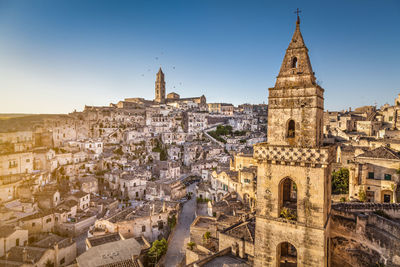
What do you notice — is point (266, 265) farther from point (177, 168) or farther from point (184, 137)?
point (184, 137)

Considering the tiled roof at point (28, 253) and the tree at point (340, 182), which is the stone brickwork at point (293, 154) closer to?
the tree at point (340, 182)

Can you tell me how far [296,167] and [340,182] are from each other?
66.0 feet

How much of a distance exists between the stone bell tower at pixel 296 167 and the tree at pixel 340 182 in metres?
17.6

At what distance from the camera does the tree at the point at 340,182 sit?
24972mm

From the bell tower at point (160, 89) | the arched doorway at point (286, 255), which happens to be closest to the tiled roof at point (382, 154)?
the arched doorway at point (286, 255)

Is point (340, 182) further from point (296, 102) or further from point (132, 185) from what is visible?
point (132, 185)

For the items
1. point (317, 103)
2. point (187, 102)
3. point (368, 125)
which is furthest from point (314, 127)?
point (187, 102)

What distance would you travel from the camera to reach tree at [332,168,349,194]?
81.9ft

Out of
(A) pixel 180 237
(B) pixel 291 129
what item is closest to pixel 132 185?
(A) pixel 180 237

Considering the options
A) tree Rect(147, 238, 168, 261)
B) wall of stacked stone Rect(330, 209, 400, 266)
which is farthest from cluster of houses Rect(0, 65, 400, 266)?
wall of stacked stone Rect(330, 209, 400, 266)

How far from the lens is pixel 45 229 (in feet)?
93.3

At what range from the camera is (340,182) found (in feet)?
84.8

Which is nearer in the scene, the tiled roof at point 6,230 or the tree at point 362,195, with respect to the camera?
the tree at point 362,195

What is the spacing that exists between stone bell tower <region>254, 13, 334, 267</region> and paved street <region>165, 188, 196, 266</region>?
49.1 ft
